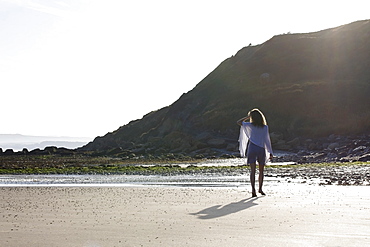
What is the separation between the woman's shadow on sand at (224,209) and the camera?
9078 mm

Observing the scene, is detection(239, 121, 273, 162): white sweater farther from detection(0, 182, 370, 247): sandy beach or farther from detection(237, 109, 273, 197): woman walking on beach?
detection(0, 182, 370, 247): sandy beach

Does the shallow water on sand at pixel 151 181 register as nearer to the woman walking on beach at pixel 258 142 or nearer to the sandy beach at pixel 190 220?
the woman walking on beach at pixel 258 142

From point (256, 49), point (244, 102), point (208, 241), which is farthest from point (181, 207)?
point (256, 49)

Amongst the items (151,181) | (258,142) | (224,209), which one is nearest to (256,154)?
(258,142)

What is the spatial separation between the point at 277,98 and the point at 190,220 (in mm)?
78190

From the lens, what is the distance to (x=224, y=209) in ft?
32.6

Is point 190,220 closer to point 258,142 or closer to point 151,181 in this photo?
point 258,142

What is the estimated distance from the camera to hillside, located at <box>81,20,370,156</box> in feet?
231

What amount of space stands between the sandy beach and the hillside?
1873 inches

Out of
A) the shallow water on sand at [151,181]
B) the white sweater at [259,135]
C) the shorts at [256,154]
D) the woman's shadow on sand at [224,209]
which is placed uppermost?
the white sweater at [259,135]

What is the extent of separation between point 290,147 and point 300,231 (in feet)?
171

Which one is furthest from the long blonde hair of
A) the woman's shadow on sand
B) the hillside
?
the hillside

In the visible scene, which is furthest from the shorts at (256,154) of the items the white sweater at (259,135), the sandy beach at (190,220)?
the sandy beach at (190,220)

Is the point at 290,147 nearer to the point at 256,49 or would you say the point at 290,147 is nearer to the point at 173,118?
the point at 173,118
